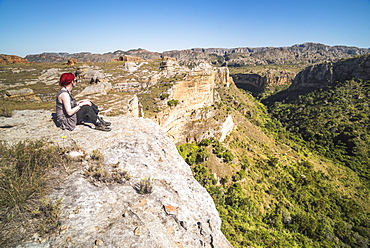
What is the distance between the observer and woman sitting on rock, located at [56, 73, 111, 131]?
536 centimetres

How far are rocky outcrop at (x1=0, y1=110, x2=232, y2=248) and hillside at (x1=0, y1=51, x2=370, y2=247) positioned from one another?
15.4 feet

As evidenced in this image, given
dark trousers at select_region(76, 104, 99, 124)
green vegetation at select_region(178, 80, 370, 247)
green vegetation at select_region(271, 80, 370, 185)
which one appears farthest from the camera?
green vegetation at select_region(271, 80, 370, 185)

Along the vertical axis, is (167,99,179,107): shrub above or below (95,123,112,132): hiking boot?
below

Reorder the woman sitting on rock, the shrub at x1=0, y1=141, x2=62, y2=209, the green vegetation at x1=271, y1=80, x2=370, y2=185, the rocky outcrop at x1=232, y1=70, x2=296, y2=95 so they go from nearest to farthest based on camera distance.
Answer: the shrub at x1=0, y1=141, x2=62, y2=209, the woman sitting on rock, the green vegetation at x1=271, y1=80, x2=370, y2=185, the rocky outcrop at x1=232, y1=70, x2=296, y2=95

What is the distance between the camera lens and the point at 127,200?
372 centimetres

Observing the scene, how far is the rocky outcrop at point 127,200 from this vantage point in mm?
2877

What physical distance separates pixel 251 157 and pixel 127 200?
107 feet

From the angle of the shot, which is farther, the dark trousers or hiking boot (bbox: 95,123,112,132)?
hiking boot (bbox: 95,123,112,132)

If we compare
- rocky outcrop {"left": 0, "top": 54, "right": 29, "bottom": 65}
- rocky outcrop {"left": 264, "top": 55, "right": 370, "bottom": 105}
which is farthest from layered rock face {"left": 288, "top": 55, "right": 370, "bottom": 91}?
rocky outcrop {"left": 0, "top": 54, "right": 29, "bottom": 65}

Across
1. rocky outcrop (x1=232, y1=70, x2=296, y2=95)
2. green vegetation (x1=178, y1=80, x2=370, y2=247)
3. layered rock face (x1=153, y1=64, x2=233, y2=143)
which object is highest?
rocky outcrop (x1=232, y1=70, x2=296, y2=95)

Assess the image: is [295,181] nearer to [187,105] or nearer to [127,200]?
[187,105]

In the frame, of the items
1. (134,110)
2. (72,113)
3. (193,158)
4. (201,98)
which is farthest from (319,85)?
(72,113)

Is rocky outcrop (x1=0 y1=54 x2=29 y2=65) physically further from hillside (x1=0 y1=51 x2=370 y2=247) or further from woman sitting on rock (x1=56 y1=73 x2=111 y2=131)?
woman sitting on rock (x1=56 y1=73 x2=111 y2=131)

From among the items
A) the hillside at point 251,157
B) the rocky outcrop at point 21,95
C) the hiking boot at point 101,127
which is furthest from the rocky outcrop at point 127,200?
the rocky outcrop at point 21,95
